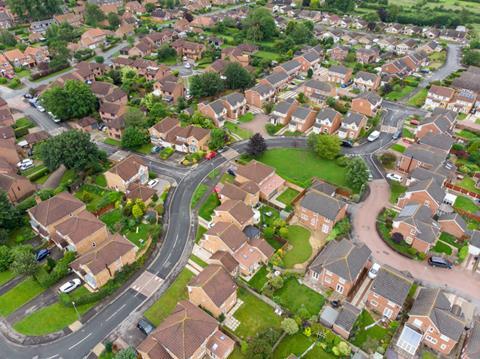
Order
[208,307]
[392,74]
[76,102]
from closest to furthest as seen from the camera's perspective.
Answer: [208,307]
[76,102]
[392,74]

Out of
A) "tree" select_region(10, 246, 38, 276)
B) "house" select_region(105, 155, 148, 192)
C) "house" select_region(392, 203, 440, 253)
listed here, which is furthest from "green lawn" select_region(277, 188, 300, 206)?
"tree" select_region(10, 246, 38, 276)

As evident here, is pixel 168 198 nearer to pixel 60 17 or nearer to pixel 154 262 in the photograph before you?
pixel 154 262

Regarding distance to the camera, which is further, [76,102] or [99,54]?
[99,54]

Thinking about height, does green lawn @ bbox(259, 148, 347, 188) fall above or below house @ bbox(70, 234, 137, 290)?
below

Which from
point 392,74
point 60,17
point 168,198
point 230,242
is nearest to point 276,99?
point 392,74

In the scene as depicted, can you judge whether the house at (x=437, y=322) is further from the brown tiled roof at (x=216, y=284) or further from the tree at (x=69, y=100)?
the tree at (x=69, y=100)

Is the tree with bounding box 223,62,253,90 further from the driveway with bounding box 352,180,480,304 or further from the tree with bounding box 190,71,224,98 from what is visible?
the driveway with bounding box 352,180,480,304

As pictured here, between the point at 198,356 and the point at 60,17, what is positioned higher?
the point at 60,17
